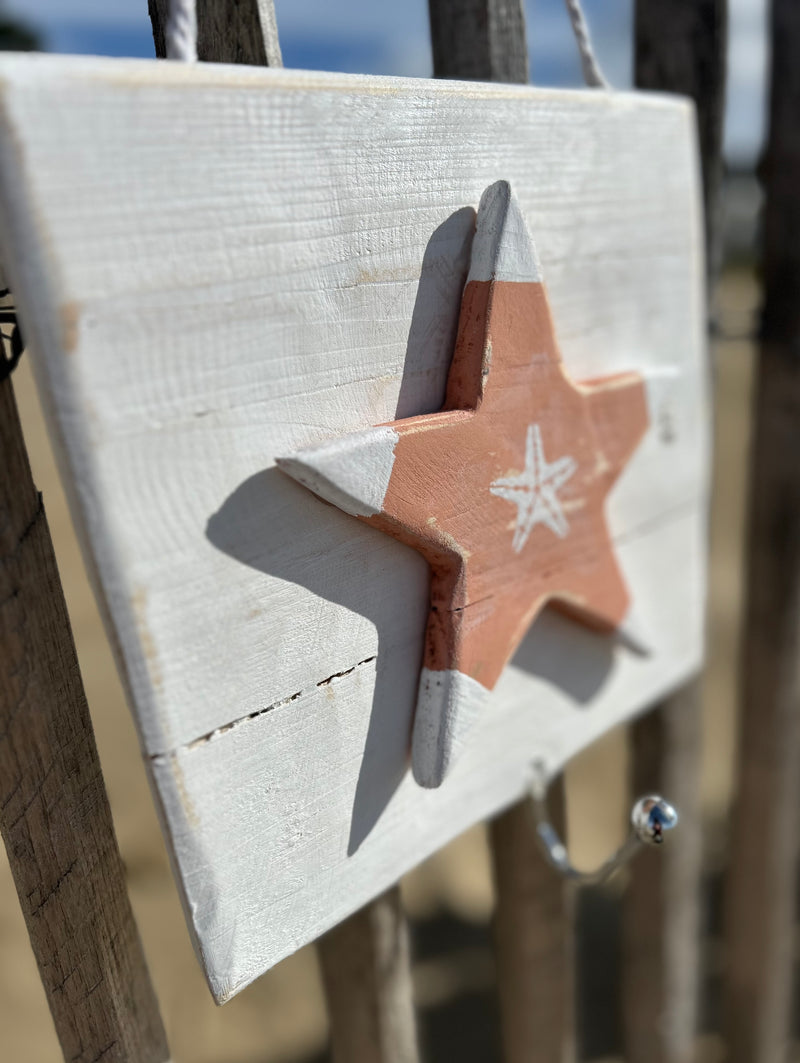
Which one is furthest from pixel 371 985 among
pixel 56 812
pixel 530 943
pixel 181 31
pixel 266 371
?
pixel 181 31

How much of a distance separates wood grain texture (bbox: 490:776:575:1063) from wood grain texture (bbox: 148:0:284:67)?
87 cm

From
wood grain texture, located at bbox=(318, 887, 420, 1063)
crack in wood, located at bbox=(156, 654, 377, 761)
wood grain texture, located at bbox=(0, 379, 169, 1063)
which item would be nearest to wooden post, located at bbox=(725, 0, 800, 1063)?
wood grain texture, located at bbox=(318, 887, 420, 1063)

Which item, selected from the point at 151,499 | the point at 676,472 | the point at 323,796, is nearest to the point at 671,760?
the point at 676,472

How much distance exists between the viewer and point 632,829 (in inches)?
33.9

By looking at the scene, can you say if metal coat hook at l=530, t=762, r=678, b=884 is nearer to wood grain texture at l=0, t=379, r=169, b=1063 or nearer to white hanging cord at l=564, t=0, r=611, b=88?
wood grain texture at l=0, t=379, r=169, b=1063

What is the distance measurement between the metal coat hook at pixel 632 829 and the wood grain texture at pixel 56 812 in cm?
43

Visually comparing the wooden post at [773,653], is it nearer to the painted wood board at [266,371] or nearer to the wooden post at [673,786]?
the wooden post at [673,786]

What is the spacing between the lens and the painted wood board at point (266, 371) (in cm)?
50

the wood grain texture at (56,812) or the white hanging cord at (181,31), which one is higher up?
the white hanging cord at (181,31)

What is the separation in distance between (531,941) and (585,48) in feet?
3.59

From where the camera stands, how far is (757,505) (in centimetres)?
129

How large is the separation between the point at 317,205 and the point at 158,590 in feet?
0.94

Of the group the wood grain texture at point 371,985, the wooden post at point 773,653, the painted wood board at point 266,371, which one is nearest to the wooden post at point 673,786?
the wooden post at point 773,653

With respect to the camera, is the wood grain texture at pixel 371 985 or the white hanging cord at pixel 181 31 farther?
the wood grain texture at pixel 371 985
